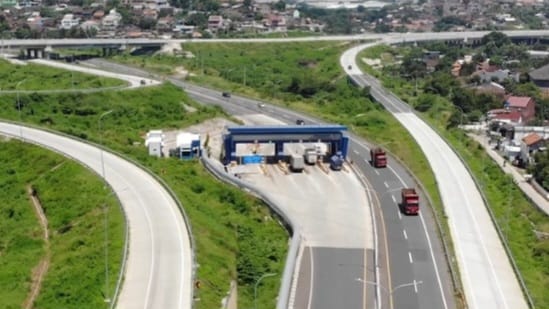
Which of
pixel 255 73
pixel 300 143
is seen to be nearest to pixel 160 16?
pixel 255 73

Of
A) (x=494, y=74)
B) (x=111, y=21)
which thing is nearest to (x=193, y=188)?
(x=494, y=74)

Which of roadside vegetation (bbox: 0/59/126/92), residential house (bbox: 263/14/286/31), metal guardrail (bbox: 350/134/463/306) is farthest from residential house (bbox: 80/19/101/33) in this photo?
metal guardrail (bbox: 350/134/463/306)

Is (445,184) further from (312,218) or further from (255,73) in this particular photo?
(255,73)

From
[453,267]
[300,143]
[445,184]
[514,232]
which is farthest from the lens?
[300,143]

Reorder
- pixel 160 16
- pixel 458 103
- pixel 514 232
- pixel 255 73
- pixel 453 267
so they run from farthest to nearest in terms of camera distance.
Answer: pixel 160 16 < pixel 255 73 < pixel 458 103 < pixel 514 232 < pixel 453 267

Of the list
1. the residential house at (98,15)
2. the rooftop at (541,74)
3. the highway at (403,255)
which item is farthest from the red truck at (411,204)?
the residential house at (98,15)

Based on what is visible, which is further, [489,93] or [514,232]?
[489,93]
